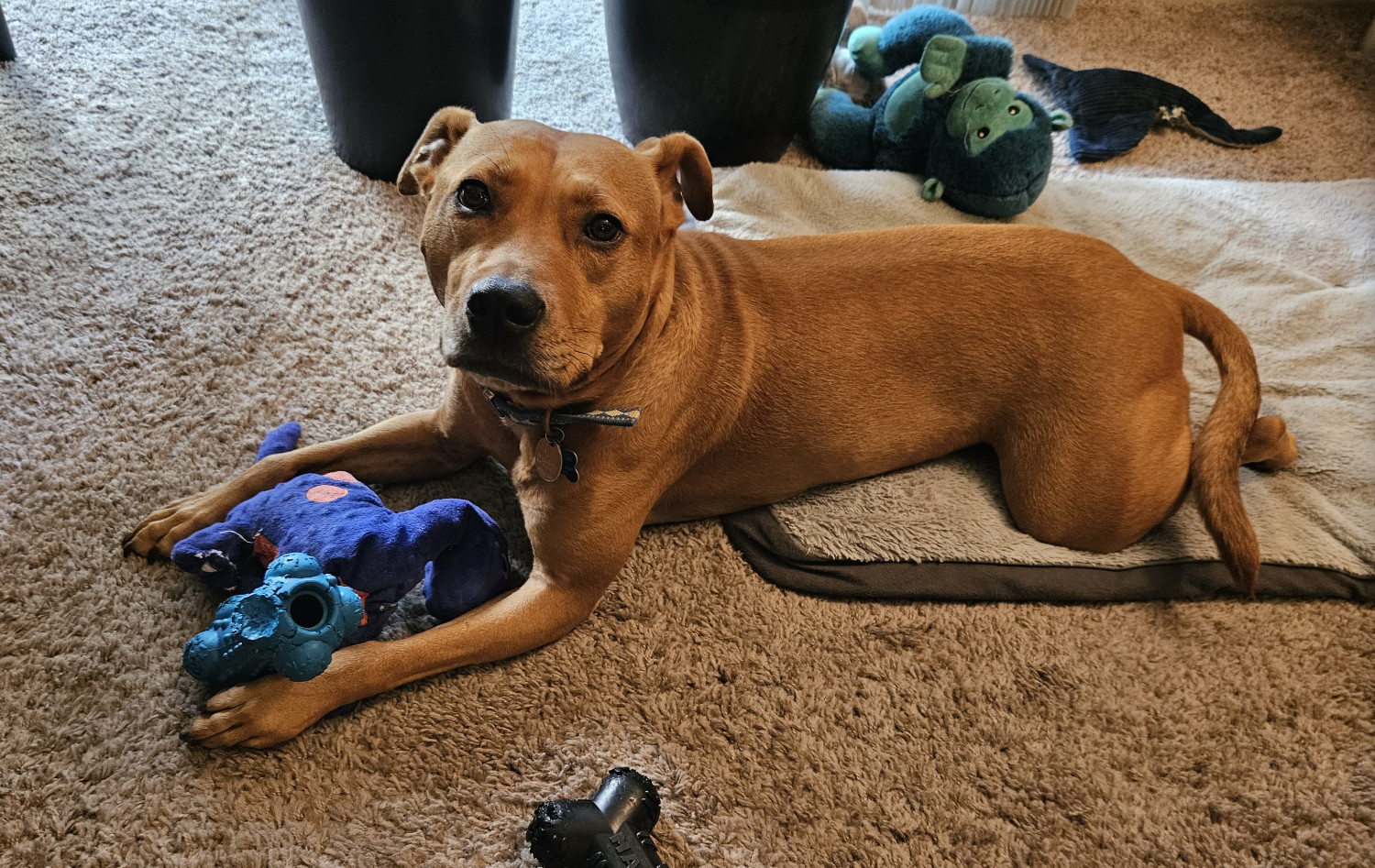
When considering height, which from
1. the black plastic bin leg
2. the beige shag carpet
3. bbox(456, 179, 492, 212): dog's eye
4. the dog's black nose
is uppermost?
bbox(456, 179, 492, 212): dog's eye

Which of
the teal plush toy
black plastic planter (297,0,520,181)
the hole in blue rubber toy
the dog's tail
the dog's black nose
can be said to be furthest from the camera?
the teal plush toy

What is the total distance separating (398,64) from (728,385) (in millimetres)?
1692

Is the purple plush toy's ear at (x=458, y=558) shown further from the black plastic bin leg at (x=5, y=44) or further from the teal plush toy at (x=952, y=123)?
the black plastic bin leg at (x=5, y=44)

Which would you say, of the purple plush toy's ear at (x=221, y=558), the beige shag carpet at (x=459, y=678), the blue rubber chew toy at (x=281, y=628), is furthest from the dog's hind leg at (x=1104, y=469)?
the purple plush toy's ear at (x=221, y=558)

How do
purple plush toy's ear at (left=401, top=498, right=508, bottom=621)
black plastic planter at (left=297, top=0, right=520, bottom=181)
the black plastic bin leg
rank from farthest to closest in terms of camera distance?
the black plastic bin leg, black plastic planter at (left=297, top=0, right=520, bottom=181), purple plush toy's ear at (left=401, top=498, right=508, bottom=621)

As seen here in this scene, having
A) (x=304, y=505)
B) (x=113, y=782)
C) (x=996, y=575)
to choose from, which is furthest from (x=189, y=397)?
(x=996, y=575)

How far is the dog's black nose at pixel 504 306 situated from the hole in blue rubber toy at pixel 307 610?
0.61m

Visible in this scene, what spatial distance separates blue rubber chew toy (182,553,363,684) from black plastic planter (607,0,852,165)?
229 centimetres

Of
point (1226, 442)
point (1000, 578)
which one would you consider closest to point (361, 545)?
point (1000, 578)

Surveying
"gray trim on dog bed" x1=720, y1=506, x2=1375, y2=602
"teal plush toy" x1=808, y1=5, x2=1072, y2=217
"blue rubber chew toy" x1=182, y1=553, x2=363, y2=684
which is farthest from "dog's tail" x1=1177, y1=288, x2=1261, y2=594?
"blue rubber chew toy" x1=182, y1=553, x2=363, y2=684

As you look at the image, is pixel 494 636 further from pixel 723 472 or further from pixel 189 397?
Result: pixel 189 397

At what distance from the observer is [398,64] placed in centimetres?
292

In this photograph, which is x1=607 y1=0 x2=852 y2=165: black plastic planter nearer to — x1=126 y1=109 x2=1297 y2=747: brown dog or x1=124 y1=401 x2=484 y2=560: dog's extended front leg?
x1=126 y1=109 x2=1297 y2=747: brown dog

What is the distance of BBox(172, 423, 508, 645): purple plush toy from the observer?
1.83 m
